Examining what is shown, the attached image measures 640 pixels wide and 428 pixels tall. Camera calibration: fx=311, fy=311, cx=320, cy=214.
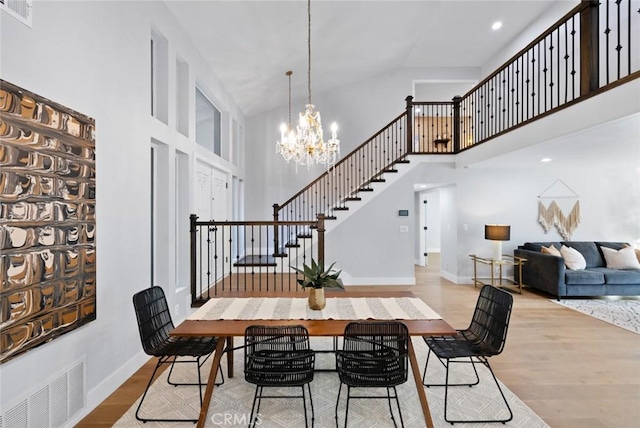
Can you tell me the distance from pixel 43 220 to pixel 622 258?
8125 millimetres

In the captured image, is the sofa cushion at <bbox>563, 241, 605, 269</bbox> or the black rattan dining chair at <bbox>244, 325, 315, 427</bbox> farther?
the sofa cushion at <bbox>563, 241, 605, 269</bbox>

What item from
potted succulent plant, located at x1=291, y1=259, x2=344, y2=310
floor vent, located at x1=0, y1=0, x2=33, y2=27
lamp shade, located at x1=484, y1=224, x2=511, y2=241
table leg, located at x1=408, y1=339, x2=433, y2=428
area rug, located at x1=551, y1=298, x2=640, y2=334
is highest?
floor vent, located at x1=0, y1=0, x2=33, y2=27

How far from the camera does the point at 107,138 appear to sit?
8.57 ft

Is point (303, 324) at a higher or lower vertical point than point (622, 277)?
higher

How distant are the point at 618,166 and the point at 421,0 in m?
5.00

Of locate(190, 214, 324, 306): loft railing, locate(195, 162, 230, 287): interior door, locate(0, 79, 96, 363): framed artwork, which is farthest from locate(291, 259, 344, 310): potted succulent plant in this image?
locate(195, 162, 230, 287): interior door

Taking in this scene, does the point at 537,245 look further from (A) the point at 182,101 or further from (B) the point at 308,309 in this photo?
(A) the point at 182,101

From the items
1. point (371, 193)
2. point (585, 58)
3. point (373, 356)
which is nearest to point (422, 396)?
point (373, 356)

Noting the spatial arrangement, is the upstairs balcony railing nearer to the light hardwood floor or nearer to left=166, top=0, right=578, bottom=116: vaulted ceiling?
left=166, top=0, right=578, bottom=116: vaulted ceiling

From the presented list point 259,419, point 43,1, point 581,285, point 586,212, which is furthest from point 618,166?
point 43,1

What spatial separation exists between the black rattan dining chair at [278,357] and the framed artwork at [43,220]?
1.26 metres

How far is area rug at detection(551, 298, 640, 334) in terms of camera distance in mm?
4258

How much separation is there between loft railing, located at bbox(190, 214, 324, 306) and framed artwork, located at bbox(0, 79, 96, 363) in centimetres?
146

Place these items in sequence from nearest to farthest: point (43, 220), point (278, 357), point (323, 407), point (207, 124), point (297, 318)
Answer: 1. point (43, 220)
2. point (278, 357)
3. point (297, 318)
4. point (323, 407)
5. point (207, 124)
